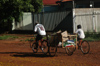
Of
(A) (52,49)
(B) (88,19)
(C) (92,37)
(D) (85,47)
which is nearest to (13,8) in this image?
(B) (88,19)

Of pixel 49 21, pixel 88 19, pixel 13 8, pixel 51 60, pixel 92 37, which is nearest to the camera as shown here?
pixel 51 60

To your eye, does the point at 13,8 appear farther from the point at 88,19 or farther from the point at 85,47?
the point at 85,47

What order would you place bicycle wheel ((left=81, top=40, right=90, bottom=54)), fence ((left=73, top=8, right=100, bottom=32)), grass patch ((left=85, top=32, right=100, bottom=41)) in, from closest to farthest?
bicycle wheel ((left=81, top=40, right=90, bottom=54)) < grass patch ((left=85, top=32, right=100, bottom=41)) < fence ((left=73, top=8, right=100, bottom=32))

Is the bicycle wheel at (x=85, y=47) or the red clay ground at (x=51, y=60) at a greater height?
the bicycle wheel at (x=85, y=47)

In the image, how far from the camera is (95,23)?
19219 mm

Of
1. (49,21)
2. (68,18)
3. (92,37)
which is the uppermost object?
(68,18)

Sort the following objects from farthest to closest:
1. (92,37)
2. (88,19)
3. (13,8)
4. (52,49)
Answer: (13,8)
(88,19)
(92,37)
(52,49)

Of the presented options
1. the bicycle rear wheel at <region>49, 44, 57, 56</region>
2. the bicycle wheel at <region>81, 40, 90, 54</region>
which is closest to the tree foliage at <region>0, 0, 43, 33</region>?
the bicycle rear wheel at <region>49, 44, 57, 56</region>

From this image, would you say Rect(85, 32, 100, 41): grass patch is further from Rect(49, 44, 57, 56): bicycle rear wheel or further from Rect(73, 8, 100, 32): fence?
Rect(49, 44, 57, 56): bicycle rear wheel

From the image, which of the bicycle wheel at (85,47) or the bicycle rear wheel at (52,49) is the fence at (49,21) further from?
the bicycle rear wheel at (52,49)

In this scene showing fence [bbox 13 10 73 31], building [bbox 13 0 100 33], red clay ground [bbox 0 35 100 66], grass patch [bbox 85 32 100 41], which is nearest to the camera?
red clay ground [bbox 0 35 100 66]

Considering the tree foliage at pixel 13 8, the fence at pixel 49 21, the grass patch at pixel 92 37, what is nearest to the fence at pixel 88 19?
the fence at pixel 49 21

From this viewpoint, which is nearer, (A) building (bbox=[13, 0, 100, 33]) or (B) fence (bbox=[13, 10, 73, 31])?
(A) building (bbox=[13, 0, 100, 33])

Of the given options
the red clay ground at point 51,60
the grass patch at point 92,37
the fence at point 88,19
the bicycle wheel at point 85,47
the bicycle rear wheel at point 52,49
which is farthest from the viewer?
the fence at point 88,19
